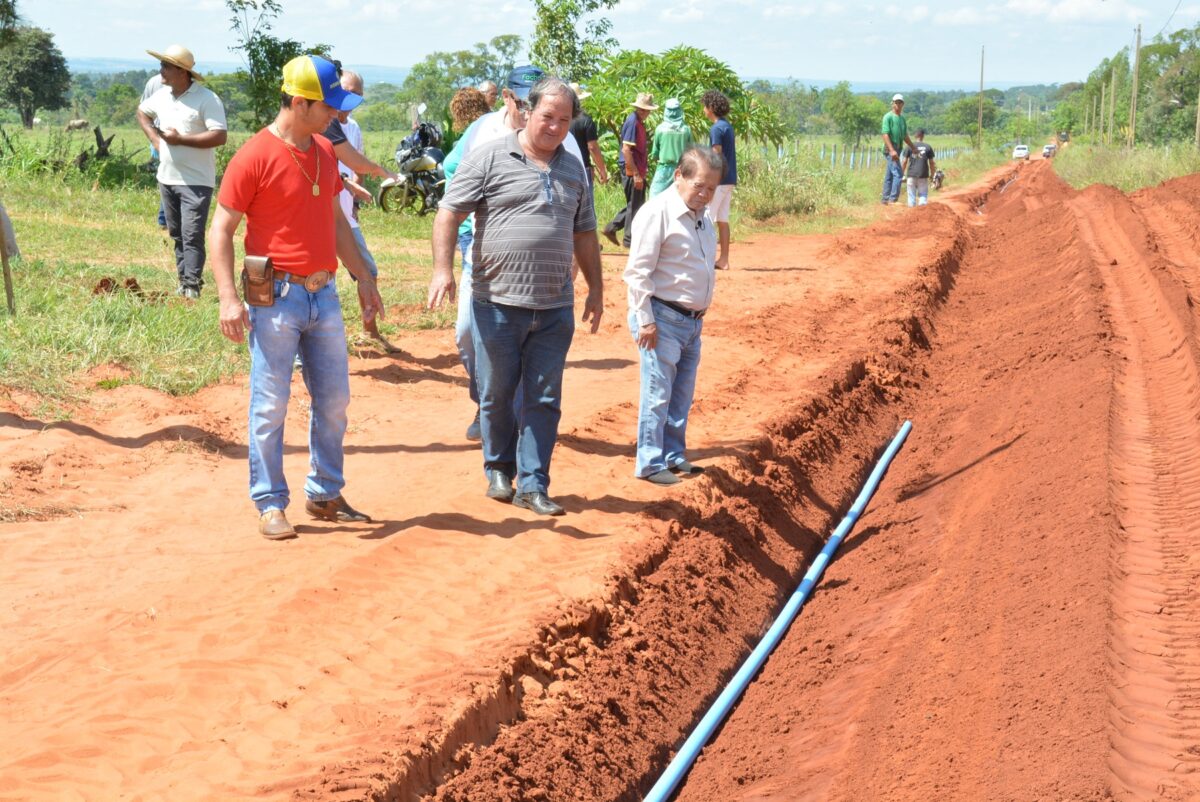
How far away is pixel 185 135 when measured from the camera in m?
9.66

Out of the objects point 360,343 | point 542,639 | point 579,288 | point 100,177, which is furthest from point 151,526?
point 100,177

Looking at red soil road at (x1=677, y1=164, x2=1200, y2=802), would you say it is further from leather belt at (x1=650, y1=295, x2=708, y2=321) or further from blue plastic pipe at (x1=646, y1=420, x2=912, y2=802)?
leather belt at (x1=650, y1=295, x2=708, y2=321)

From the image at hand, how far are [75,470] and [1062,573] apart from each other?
509 centimetres

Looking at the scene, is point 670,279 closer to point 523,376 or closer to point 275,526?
point 523,376

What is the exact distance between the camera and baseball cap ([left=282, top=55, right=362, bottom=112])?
5215 mm

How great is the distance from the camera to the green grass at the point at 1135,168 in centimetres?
3030

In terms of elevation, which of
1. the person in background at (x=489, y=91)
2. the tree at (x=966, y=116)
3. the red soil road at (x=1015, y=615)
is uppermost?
the tree at (x=966, y=116)

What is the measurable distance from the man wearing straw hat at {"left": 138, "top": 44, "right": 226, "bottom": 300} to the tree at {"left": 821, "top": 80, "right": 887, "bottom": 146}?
250 feet

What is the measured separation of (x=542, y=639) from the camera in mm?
5250

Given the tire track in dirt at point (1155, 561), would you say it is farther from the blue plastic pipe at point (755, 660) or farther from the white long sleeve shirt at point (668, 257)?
the white long sleeve shirt at point (668, 257)

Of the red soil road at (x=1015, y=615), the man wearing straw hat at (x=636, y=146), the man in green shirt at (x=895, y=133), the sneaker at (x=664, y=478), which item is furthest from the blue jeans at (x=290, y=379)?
the man in green shirt at (x=895, y=133)

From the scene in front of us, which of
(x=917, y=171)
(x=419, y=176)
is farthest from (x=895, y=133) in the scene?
(x=419, y=176)

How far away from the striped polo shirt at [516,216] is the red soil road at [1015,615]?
2.20 metres

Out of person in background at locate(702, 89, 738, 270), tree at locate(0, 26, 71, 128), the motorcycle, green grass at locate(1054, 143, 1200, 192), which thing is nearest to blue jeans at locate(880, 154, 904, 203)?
green grass at locate(1054, 143, 1200, 192)
